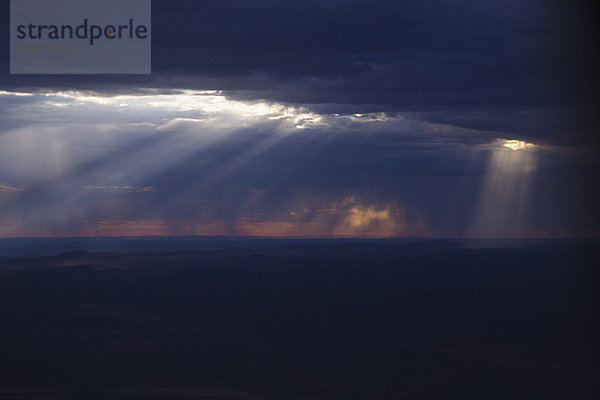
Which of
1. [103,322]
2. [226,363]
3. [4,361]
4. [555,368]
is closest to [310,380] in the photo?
[226,363]

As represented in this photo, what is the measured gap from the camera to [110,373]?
225ft

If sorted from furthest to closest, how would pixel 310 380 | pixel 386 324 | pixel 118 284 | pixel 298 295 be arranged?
pixel 118 284 < pixel 298 295 < pixel 386 324 < pixel 310 380

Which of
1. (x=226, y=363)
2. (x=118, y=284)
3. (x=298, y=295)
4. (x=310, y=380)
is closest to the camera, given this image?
(x=310, y=380)

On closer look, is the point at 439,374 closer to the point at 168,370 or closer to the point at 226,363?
the point at 226,363

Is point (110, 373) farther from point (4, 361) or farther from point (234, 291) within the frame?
point (234, 291)

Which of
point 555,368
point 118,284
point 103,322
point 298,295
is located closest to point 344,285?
point 298,295

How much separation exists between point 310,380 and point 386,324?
35.7 metres

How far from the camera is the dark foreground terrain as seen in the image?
64.5 meters

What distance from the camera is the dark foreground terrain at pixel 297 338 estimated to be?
212 feet

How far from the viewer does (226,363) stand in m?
72.4

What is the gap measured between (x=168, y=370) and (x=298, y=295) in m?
67.5

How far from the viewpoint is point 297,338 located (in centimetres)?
8894

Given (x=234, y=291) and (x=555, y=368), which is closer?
(x=555, y=368)

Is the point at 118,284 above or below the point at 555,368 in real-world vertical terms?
below
